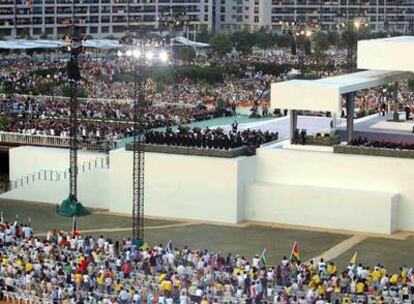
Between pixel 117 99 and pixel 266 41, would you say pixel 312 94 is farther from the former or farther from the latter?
pixel 266 41

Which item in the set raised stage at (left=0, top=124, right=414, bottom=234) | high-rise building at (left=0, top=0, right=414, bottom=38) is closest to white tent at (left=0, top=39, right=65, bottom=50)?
high-rise building at (left=0, top=0, right=414, bottom=38)

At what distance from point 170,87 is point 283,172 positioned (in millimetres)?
36166

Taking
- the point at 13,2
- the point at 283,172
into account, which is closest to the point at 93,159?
the point at 283,172

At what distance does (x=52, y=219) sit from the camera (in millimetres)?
46906

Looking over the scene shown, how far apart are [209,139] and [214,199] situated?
2.52 m

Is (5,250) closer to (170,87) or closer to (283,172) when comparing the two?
(283,172)

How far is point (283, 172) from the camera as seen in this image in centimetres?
4731

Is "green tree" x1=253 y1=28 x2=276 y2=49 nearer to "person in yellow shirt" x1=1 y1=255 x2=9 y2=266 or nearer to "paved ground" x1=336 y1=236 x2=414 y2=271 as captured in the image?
"paved ground" x1=336 y1=236 x2=414 y2=271

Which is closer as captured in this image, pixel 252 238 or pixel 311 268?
pixel 311 268

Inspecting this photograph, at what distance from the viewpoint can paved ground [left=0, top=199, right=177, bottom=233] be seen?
45.5 m

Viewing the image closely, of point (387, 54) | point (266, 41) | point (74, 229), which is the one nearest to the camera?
point (74, 229)

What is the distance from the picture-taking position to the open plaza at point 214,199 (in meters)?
33.9

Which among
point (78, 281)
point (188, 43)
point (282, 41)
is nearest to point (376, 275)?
point (78, 281)

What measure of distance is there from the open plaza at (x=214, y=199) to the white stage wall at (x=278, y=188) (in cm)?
5
